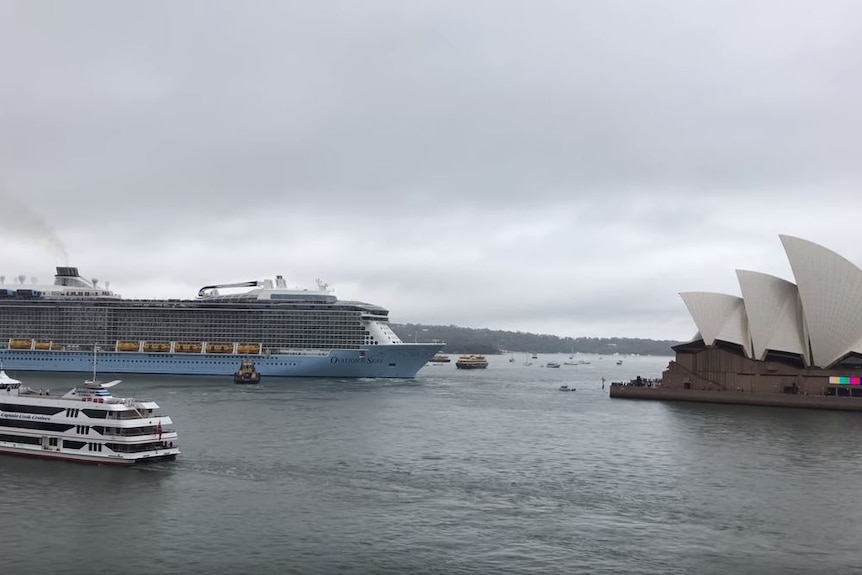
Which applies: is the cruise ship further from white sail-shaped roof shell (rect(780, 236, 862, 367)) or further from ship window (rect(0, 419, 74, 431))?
ship window (rect(0, 419, 74, 431))

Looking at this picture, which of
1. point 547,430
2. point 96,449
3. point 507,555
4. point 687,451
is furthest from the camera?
point 547,430

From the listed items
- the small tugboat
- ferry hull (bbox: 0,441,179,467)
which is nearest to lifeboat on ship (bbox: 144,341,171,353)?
the small tugboat

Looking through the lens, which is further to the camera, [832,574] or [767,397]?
[767,397]

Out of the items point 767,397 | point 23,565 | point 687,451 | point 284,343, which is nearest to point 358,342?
point 284,343

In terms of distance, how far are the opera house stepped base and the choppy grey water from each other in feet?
51.9

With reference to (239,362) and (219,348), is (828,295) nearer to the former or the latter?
(239,362)

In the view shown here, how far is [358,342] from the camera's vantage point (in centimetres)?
6938

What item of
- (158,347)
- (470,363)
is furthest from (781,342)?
(470,363)

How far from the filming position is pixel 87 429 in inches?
990

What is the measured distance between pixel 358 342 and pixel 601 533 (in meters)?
52.7

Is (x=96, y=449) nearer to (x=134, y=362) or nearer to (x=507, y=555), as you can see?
(x=507, y=555)

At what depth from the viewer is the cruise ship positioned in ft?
228

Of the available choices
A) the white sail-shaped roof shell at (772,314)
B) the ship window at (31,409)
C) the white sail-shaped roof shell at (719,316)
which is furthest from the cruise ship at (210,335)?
the ship window at (31,409)

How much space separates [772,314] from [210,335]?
50518mm
